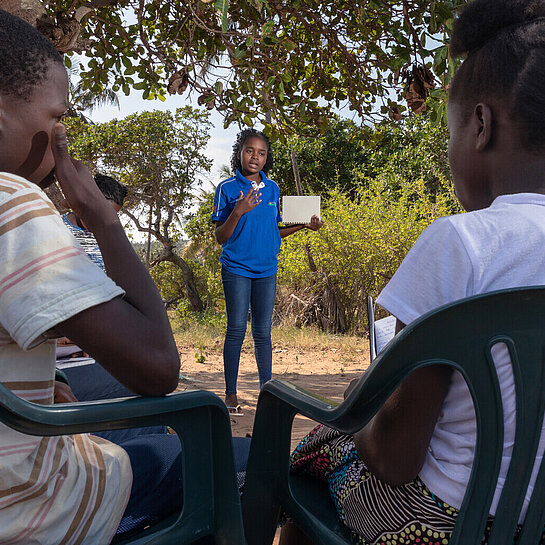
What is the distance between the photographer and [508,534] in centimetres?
91

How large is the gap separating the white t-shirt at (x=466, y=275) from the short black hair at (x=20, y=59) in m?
0.75

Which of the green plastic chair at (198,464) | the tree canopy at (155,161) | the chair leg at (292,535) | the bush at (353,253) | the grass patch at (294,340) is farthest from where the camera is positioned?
the tree canopy at (155,161)

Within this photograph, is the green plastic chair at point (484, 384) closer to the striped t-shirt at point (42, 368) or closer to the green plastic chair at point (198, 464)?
the green plastic chair at point (198, 464)

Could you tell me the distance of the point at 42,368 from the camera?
3.00 ft

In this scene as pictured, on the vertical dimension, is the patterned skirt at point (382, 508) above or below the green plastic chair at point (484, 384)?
below

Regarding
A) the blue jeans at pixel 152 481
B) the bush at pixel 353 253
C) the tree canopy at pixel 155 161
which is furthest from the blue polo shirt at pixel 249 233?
the tree canopy at pixel 155 161

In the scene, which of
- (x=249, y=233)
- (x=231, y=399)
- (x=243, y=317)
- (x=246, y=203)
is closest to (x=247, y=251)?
(x=249, y=233)

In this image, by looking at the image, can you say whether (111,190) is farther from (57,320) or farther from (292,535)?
(57,320)

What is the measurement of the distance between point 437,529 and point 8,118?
3.48 ft

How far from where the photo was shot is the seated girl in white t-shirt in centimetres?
90

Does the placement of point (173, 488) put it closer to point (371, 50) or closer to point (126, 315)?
point (126, 315)

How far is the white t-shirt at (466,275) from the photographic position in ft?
2.92

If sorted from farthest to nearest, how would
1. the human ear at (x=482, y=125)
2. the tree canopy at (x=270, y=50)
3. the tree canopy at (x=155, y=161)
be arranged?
1. the tree canopy at (x=155, y=161)
2. the tree canopy at (x=270, y=50)
3. the human ear at (x=482, y=125)

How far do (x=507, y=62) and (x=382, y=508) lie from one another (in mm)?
871
